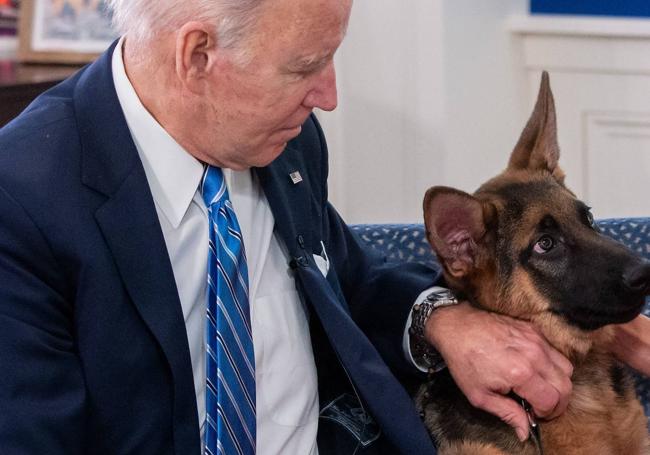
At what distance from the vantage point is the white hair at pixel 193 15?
1.47 meters

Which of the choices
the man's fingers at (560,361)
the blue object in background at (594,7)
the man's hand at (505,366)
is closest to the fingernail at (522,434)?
the man's hand at (505,366)

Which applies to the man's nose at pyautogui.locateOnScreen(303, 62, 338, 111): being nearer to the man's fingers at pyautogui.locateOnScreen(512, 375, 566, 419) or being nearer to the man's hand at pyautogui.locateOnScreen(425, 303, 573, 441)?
the man's hand at pyautogui.locateOnScreen(425, 303, 573, 441)

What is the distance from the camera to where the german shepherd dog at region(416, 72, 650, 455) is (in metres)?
1.68

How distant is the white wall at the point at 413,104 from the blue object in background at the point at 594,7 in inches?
4.3

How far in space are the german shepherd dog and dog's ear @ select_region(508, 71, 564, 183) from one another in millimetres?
27

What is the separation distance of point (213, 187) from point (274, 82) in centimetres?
19

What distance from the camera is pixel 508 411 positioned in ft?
5.55

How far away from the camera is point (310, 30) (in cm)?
148

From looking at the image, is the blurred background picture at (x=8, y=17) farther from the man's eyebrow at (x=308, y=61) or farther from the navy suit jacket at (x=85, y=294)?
the man's eyebrow at (x=308, y=61)

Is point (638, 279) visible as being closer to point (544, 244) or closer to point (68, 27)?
point (544, 244)

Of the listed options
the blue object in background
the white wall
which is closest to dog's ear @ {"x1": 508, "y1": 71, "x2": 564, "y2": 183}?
the white wall

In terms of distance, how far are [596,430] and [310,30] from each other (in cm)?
79

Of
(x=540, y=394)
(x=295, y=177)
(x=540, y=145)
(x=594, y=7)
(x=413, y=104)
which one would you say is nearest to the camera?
(x=540, y=394)

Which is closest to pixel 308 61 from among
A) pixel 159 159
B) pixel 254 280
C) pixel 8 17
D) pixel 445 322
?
pixel 159 159
